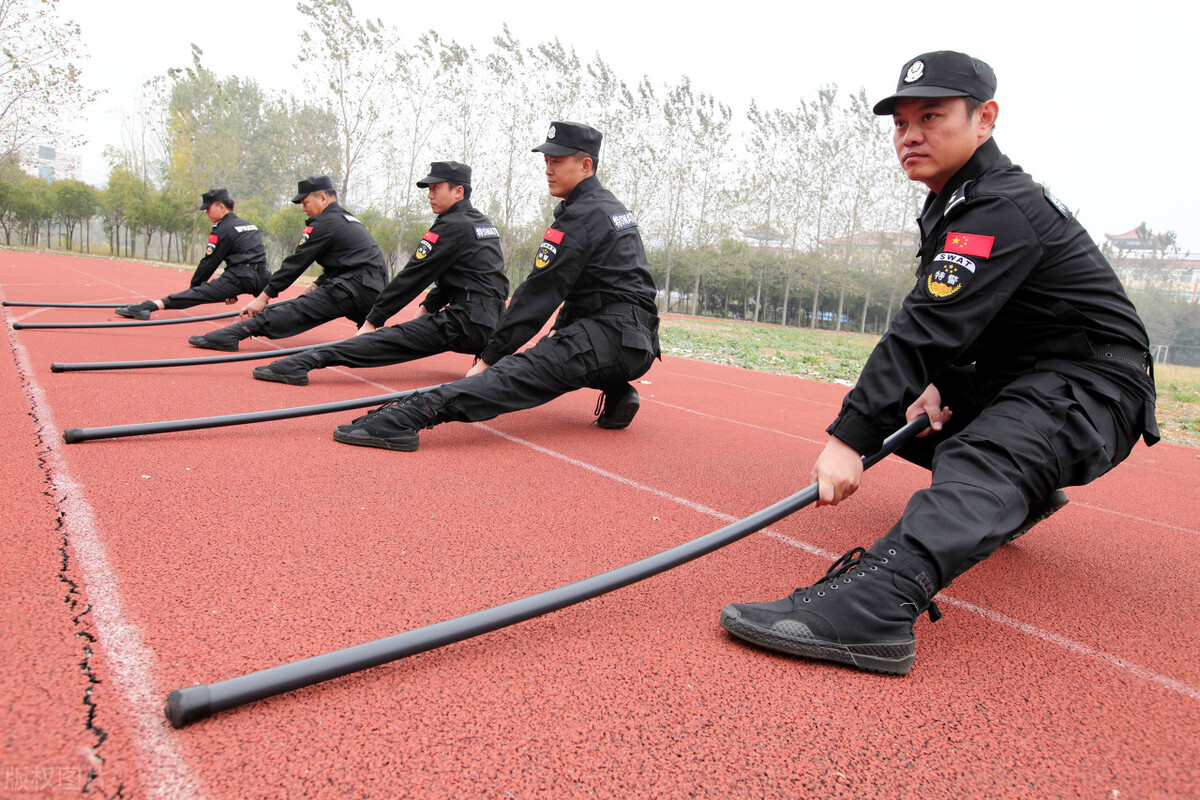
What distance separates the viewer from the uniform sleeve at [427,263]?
5414 mm

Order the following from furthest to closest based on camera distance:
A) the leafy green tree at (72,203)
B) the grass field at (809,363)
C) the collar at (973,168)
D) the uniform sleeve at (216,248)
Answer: the leafy green tree at (72,203)
the grass field at (809,363)
the uniform sleeve at (216,248)
the collar at (973,168)

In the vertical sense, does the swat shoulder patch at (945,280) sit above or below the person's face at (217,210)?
below

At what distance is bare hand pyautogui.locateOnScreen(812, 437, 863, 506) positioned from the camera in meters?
2.02

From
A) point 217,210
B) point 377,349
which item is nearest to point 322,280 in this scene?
point 377,349

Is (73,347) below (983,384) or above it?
below

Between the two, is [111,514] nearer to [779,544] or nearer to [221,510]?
[221,510]

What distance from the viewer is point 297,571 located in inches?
84.5

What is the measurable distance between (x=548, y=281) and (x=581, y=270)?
21cm

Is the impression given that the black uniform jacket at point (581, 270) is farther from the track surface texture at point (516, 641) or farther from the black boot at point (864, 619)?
the black boot at point (864, 619)

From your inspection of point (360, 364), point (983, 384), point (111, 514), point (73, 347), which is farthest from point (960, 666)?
point (73, 347)

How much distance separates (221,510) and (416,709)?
150 cm

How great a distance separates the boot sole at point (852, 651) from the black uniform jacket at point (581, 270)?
8.22 feet

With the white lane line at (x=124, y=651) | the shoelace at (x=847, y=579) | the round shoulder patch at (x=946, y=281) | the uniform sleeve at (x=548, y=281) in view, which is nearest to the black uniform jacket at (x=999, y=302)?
the round shoulder patch at (x=946, y=281)

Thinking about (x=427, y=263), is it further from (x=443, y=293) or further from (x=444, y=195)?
(x=444, y=195)
